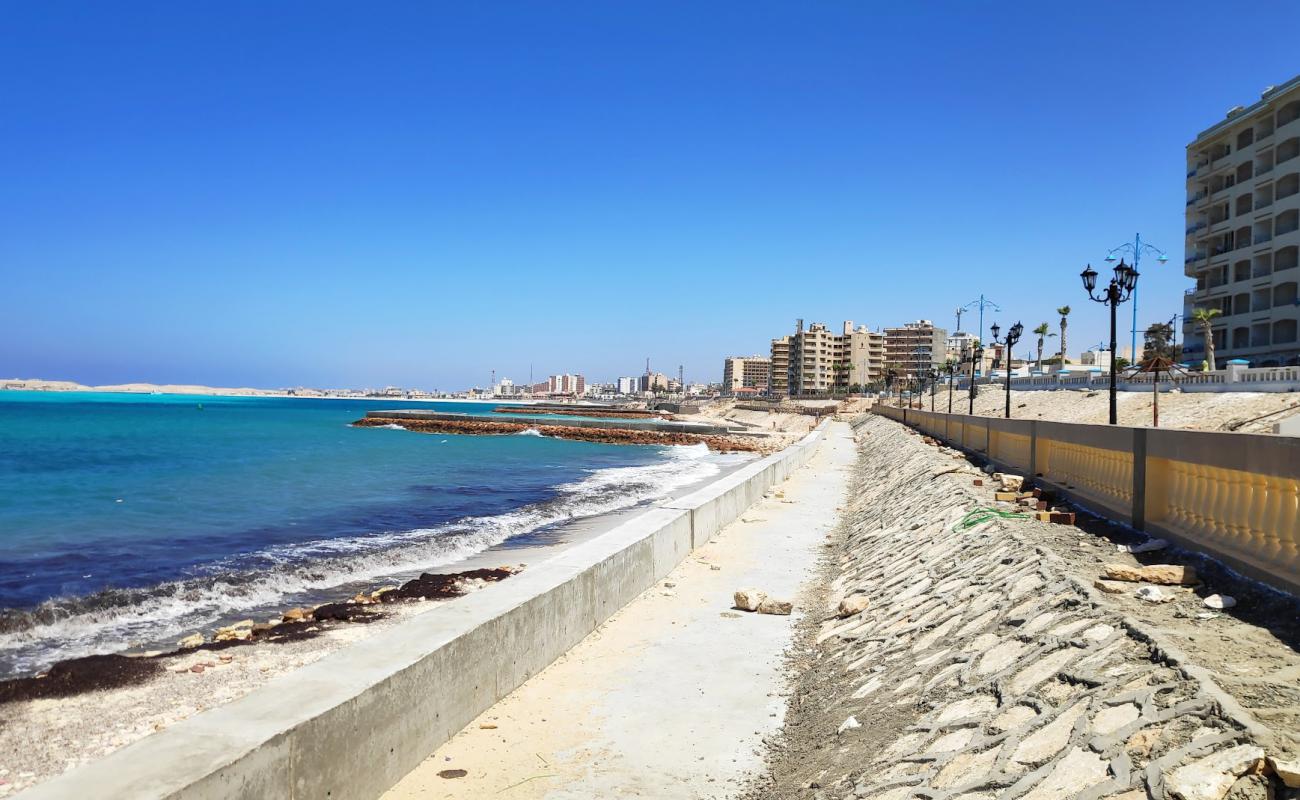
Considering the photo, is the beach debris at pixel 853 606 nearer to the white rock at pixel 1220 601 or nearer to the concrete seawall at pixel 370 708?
the concrete seawall at pixel 370 708

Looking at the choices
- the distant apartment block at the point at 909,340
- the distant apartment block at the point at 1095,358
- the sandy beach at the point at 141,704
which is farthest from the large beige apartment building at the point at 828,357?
the sandy beach at the point at 141,704

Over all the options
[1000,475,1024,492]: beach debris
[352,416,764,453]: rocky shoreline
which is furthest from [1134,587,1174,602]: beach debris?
[352,416,764,453]: rocky shoreline

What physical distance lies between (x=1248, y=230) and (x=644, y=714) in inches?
2339

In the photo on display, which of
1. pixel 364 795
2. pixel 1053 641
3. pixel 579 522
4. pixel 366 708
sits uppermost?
pixel 1053 641

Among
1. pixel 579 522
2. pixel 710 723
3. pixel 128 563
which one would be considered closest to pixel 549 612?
pixel 710 723

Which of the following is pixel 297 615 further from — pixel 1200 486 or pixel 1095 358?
pixel 1095 358

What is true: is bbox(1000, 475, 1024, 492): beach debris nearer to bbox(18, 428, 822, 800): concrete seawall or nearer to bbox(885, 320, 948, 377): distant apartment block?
bbox(18, 428, 822, 800): concrete seawall

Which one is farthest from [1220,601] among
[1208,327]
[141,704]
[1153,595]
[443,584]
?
[1208,327]

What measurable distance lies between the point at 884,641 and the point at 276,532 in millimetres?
16047

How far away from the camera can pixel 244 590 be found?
40.4 ft

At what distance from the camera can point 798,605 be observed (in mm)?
9055

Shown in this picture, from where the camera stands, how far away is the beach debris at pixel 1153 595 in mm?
4941

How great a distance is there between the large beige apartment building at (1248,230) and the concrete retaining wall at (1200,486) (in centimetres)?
4439

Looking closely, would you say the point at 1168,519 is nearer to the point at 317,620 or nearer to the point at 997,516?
the point at 997,516
